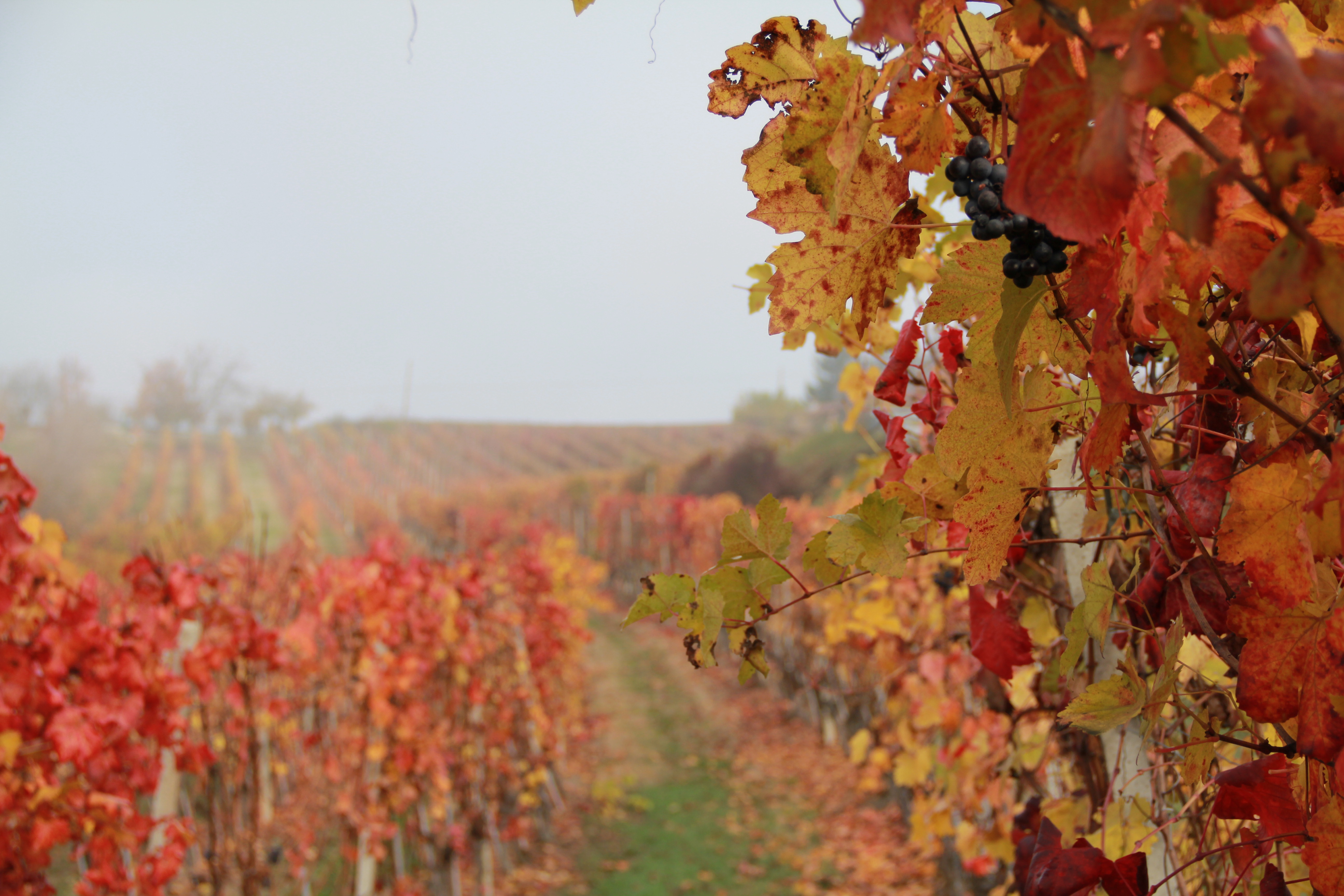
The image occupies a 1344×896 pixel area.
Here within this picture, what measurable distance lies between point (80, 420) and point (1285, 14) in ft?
125

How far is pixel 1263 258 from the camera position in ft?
1.88

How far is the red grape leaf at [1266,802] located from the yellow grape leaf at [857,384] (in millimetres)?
1182

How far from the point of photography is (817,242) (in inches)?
29.1

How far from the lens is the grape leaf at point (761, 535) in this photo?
852 mm

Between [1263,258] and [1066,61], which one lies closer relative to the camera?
[1066,61]

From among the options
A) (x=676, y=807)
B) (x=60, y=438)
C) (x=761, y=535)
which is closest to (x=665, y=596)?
(x=761, y=535)

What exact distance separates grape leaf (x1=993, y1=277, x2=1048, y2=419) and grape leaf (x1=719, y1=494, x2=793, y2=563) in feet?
0.96

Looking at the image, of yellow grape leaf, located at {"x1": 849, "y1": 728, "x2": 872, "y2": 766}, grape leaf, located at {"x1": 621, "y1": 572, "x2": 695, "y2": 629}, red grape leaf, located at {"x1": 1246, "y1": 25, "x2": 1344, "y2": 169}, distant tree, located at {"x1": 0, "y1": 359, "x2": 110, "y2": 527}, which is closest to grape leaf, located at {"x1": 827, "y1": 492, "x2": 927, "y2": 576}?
grape leaf, located at {"x1": 621, "y1": 572, "x2": 695, "y2": 629}

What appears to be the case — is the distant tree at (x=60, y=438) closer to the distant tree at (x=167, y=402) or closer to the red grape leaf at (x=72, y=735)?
the distant tree at (x=167, y=402)

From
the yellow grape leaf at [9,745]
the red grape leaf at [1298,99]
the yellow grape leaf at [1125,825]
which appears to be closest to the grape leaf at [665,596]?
the red grape leaf at [1298,99]

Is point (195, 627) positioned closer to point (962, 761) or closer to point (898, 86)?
point (962, 761)

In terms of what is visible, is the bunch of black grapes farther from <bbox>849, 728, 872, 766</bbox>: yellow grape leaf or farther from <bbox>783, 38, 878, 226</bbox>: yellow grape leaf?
<bbox>849, 728, 872, 766</bbox>: yellow grape leaf

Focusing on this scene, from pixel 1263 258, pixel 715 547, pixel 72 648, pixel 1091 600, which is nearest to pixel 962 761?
pixel 1091 600

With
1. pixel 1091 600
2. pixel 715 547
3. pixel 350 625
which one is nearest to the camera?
pixel 1091 600
